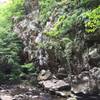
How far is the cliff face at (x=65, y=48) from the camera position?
1015cm

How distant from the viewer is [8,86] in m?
13.5

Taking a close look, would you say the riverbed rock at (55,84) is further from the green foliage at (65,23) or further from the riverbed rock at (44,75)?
the green foliage at (65,23)

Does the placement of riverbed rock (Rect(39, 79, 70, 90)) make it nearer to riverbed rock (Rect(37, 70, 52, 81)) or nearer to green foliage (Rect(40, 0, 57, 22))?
riverbed rock (Rect(37, 70, 52, 81))

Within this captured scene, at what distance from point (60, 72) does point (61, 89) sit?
1701mm

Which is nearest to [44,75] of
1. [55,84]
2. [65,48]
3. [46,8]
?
[55,84]

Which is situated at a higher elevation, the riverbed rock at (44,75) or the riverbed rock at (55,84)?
the riverbed rock at (44,75)

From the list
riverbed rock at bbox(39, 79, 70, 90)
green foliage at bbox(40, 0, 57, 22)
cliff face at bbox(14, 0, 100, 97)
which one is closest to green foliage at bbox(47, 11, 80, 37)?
cliff face at bbox(14, 0, 100, 97)

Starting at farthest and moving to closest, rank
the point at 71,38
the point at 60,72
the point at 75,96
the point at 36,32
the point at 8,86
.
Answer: the point at 36,32 < the point at 8,86 < the point at 60,72 < the point at 71,38 < the point at 75,96

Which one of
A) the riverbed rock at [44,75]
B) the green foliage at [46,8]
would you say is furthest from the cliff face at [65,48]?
the green foliage at [46,8]

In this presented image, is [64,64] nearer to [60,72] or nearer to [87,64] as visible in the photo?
[60,72]

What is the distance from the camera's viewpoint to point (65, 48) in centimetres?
1177

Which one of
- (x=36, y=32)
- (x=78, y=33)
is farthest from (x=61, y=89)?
(x=36, y=32)

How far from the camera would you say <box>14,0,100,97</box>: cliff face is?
10148mm

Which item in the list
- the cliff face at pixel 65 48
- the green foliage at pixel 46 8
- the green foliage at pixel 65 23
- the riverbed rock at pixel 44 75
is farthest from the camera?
the green foliage at pixel 46 8
